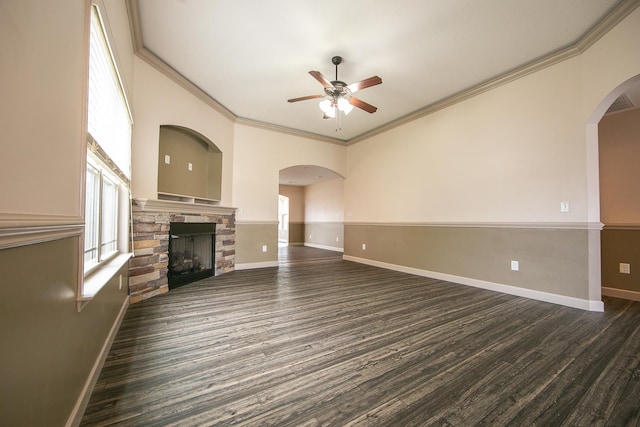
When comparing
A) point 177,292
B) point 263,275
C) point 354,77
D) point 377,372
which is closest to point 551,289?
point 377,372

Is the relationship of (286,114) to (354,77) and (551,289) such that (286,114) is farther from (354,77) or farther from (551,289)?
(551,289)

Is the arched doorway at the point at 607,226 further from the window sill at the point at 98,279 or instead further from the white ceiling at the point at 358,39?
the window sill at the point at 98,279

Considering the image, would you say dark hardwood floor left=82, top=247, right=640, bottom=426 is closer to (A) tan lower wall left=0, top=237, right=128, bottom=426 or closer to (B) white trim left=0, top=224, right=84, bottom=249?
(A) tan lower wall left=0, top=237, right=128, bottom=426

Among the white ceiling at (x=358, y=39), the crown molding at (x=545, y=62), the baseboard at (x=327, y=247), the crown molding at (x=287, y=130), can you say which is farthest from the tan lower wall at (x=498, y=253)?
the baseboard at (x=327, y=247)

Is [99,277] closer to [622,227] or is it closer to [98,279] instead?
[98,279]

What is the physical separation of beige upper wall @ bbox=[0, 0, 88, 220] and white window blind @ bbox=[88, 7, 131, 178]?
307mm

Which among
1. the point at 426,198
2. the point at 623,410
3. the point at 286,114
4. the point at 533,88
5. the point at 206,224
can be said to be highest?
the point at 286,114

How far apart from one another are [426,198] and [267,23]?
11.3 ft

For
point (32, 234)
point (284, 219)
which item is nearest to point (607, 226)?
point (32, 234)

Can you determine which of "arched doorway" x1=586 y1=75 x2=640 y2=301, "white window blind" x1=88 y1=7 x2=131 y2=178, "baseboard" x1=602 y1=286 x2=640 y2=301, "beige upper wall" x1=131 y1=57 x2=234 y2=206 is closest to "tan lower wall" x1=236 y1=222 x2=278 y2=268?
"beige upper wall" x1=131 y1=57 x2=234 y2=206

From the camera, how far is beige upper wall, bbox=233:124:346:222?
4840 millimetres

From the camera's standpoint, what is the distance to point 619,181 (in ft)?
11.1

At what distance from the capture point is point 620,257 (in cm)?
330

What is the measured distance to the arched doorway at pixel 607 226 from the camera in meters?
2.69
